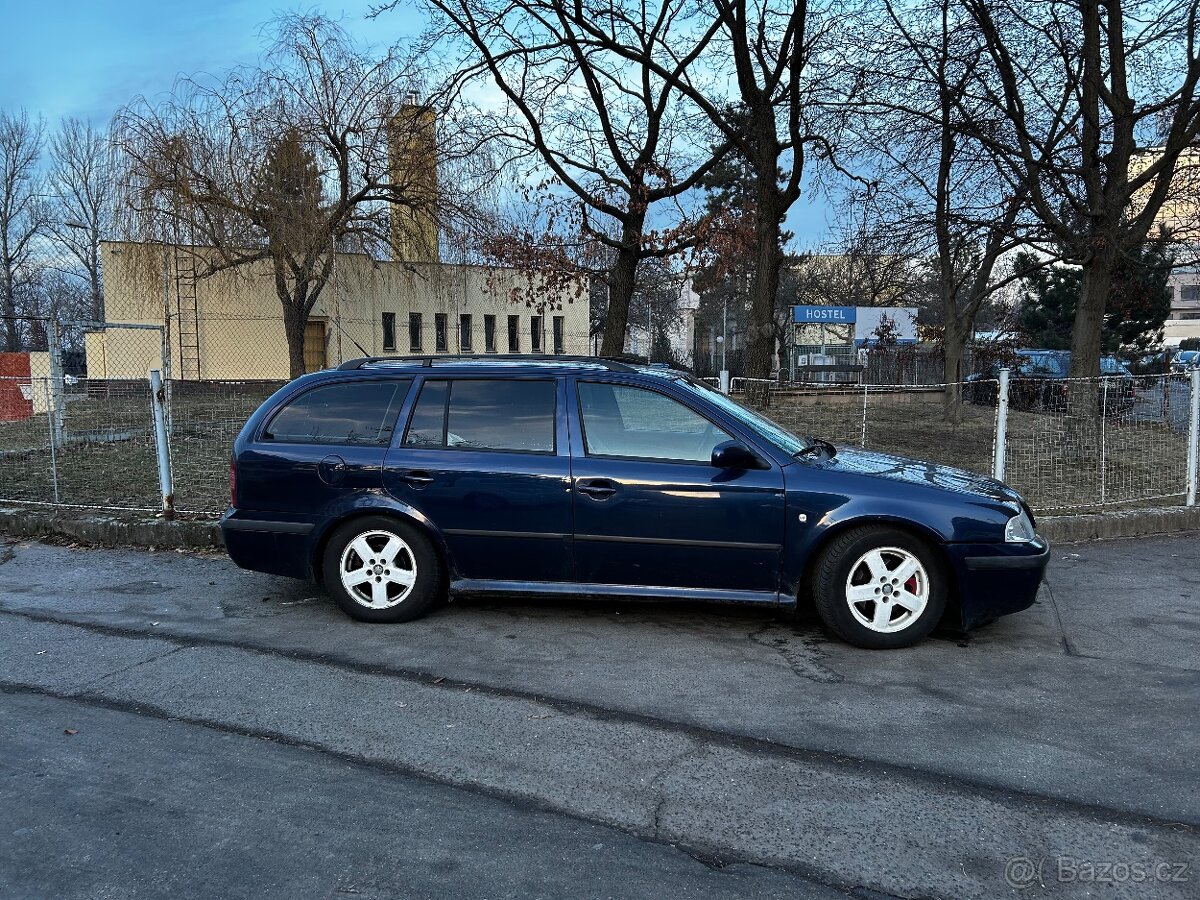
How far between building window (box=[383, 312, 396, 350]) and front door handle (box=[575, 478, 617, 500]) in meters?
32.9

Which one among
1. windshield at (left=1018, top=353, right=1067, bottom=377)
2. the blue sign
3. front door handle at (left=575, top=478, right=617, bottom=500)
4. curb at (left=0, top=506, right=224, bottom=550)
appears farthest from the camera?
the blue sign

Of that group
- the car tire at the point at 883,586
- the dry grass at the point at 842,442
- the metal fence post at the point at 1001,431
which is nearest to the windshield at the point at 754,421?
the car tire at the point at 883,586

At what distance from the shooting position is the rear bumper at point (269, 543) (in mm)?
5582

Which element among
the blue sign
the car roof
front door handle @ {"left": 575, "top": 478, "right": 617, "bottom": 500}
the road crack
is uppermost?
the blue sign

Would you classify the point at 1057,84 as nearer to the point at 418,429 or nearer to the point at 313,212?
the point at 418,429

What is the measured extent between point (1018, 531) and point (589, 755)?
282cm

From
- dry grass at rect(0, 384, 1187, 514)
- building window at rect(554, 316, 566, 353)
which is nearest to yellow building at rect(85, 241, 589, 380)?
building window at rect(554, 316, 566, 353)

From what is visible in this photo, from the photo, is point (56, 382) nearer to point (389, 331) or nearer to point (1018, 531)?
point (1018, 531)

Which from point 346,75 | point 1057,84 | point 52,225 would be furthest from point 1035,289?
point 52,225

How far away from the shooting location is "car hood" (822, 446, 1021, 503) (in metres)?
5.07

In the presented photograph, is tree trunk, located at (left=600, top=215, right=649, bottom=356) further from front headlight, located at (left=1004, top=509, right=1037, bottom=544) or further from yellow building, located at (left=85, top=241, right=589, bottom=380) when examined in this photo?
front headlight, located at (left=1004, top=509, right=1037, bottom=544)

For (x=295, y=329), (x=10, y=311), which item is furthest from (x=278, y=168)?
(x=10, y=311)

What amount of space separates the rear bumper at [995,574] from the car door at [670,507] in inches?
40.3

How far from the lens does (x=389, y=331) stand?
36.9m
